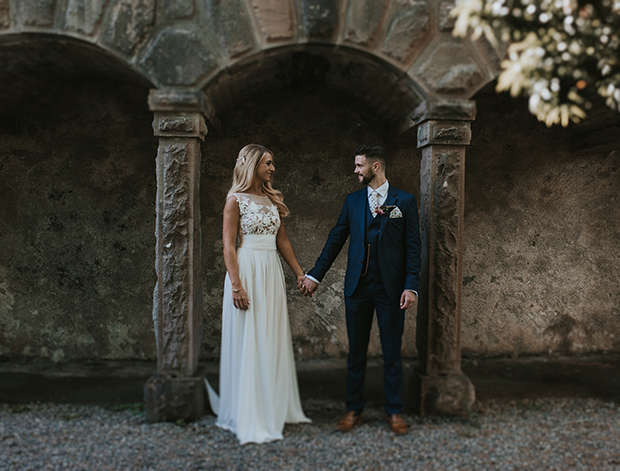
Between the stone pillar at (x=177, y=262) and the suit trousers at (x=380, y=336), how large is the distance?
1.22 metres

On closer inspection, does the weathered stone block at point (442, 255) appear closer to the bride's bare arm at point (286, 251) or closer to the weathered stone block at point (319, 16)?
the bride's bare arm at point (286, 251)

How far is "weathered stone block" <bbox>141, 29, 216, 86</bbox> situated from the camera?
135 inches

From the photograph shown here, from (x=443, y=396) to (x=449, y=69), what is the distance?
2550 mm

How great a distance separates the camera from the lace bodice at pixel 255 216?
11.3 ft

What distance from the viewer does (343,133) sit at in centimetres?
520

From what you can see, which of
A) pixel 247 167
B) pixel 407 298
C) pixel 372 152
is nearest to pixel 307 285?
pixel 407 298

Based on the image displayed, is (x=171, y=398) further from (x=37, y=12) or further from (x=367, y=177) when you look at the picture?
(x=37, y=12)

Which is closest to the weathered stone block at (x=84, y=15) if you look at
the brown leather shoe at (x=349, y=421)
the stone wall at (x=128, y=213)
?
the stone wall at (x=128, y=213)

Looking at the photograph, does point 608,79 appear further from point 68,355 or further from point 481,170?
point 68,355

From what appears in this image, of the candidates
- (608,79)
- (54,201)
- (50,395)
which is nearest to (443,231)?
(608,79)

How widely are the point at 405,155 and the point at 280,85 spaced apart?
5.43ft

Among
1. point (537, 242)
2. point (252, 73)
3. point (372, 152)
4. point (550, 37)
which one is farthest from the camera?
point (537, 242)

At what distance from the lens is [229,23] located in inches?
135

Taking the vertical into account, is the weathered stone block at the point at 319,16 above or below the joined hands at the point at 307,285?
above
